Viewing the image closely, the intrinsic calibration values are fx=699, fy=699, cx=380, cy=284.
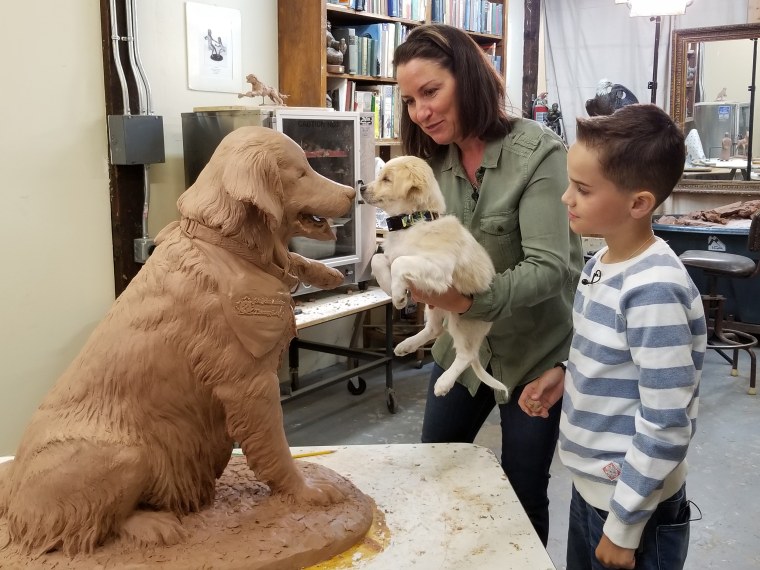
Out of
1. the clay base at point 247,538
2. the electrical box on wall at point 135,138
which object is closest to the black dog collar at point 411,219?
the clay base at point 247,538

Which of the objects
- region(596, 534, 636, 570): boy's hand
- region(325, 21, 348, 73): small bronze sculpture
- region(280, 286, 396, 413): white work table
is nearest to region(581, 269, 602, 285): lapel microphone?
region(596, 534, 636, 570): boy's hand

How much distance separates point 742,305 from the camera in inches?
232

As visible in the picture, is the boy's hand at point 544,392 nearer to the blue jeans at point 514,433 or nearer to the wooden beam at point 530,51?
the blue jeans at point 514,433

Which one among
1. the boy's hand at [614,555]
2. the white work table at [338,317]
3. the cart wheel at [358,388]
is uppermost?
the boy's hand at [614,555]

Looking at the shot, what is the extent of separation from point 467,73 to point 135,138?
2096 millimetres

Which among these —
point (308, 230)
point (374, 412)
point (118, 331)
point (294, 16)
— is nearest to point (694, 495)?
point (374, 412)

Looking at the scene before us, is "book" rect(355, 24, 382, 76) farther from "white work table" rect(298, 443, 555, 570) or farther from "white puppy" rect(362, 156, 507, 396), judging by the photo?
"white work table" rect(298, 443, 555, 570)

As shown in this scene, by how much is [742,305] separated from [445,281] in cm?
508

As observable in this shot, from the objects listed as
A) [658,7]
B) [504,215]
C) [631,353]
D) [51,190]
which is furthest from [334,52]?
[631,353]

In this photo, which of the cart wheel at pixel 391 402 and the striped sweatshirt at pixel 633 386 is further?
the cart wheel at pixel 391 402

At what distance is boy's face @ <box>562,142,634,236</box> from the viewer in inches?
57.5

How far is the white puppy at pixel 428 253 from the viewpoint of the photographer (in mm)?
1723

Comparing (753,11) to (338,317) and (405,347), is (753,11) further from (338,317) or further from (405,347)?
(405,347)

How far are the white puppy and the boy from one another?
0.30 metres
